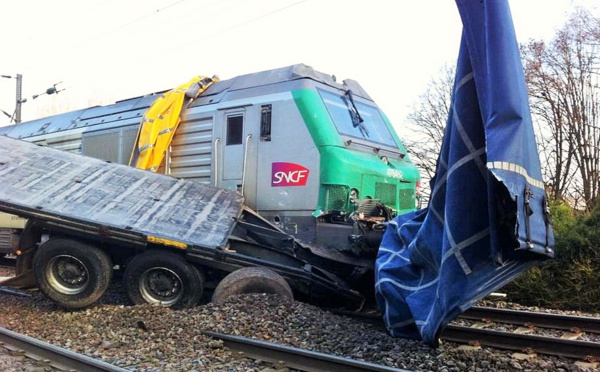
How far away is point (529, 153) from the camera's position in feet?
14.1

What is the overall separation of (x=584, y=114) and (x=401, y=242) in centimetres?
1580

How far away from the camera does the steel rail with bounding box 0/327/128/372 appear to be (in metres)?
4.49

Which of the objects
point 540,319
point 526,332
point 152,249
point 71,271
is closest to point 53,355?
point 152,249

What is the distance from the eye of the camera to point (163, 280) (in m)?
6.91

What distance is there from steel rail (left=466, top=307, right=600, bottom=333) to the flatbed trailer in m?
1.64

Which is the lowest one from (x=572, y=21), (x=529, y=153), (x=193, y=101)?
(x=529, y=153)

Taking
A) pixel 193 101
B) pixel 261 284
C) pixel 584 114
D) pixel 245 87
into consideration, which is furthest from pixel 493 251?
pixel 584 114

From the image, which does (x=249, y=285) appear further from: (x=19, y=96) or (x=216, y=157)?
(x=19, y=96)

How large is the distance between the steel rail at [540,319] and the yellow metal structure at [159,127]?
17.9ft

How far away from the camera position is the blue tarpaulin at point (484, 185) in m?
4.12

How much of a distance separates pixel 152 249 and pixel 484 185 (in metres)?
4.24

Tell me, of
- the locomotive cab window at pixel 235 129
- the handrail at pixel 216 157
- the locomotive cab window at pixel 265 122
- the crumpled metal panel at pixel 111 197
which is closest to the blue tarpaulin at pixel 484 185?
the crumpled metal panel at pixel 111 197

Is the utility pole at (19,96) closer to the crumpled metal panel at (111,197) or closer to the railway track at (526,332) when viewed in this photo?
the crumpled metal panel at (111,197)

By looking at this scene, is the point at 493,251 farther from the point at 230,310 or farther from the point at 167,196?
the point at 167,196
